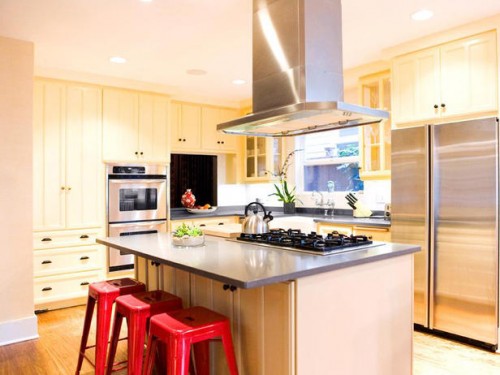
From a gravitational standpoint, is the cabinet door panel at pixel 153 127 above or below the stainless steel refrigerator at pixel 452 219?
above

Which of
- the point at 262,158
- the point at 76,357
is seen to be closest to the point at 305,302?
the point at 76,357

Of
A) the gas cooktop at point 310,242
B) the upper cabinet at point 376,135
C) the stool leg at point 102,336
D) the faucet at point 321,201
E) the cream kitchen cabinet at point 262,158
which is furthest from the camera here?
the cream kitchen cabinet at point 262,158

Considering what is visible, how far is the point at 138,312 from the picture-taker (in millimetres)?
2117

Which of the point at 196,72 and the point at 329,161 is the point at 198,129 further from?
the point at 329,161

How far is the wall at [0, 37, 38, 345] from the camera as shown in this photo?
3.28 m

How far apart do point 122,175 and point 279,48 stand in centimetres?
274

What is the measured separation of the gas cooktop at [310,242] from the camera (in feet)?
7.27

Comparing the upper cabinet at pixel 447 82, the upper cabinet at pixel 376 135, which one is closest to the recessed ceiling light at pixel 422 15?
the upper cabinet at pixel 447 82

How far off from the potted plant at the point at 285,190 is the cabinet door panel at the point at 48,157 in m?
2.68

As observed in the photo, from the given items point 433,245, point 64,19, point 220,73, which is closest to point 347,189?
point 433,245

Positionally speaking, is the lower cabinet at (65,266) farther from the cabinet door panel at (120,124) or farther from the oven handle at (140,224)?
the cabinet door panel at (120,124)

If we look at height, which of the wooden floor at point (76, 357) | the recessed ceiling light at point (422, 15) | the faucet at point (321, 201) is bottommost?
the wooden floor at point (76, 357)

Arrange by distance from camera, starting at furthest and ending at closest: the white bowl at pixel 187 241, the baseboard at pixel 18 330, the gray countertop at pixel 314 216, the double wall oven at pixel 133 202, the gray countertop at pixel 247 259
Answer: the double wall oven at pixel 133 202
the gray countertop at pixel 314 216
the baseboard at pixel 18 330
the white bowl at pixel 187 241
the gray countertop at pixel 247 259

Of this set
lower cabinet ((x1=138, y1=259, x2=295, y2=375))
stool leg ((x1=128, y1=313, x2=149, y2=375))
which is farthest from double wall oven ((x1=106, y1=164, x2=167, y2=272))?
stool leg ((x1=128, y1=313, x2=149, y2=375))
